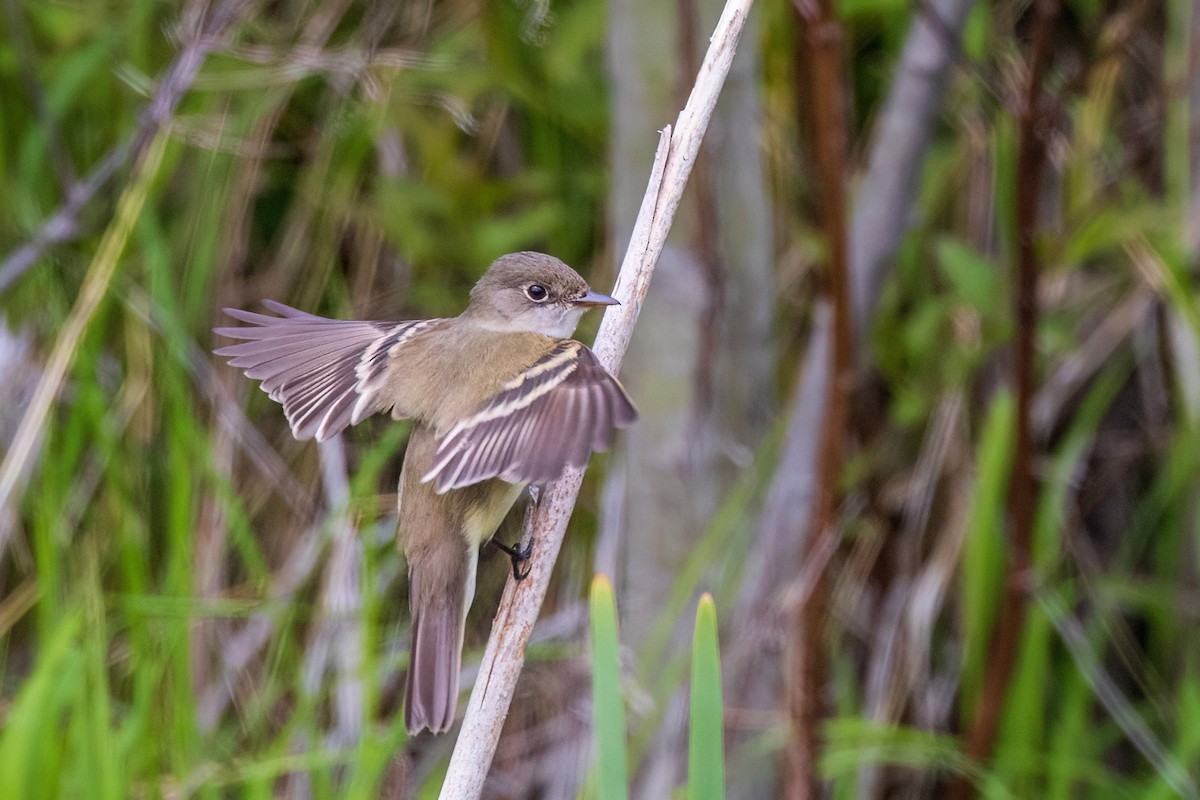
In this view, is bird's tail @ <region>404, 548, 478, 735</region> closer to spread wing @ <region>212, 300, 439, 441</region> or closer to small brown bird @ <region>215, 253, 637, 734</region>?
small brown bird @ <region>215, 253, 637, 734</region>

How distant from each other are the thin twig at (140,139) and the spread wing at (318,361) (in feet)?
2.19

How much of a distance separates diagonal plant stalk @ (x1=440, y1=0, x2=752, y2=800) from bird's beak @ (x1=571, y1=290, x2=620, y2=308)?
0.02m

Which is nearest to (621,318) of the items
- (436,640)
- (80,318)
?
(436,640)

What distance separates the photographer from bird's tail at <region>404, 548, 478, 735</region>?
1.89 meters

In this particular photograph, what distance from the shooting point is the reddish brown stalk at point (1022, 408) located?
8.16ft

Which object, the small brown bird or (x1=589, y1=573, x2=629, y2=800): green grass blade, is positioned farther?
the small brown bird

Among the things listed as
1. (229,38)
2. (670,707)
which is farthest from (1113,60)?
(229,38)

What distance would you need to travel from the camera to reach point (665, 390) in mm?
2713

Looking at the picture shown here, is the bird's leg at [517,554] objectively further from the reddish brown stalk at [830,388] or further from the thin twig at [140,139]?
the thin twig at [140,139]

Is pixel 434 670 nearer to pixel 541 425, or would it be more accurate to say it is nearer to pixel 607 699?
pixel 541 425

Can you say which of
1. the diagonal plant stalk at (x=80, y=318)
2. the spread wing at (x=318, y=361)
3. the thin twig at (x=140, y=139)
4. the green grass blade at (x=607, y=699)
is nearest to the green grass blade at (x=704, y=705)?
the green grass blade at (x=607, y=699)

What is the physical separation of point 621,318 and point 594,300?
26 centimetres

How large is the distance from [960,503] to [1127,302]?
0.66 metres

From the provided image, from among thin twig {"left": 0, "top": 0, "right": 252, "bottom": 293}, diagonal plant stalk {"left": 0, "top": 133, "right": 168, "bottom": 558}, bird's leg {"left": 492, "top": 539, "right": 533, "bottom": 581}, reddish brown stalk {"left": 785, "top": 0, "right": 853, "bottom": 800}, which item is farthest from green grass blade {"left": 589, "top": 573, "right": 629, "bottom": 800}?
thin twig {"left": 0, "top": 0, "right": 252, "bottom": 293}
